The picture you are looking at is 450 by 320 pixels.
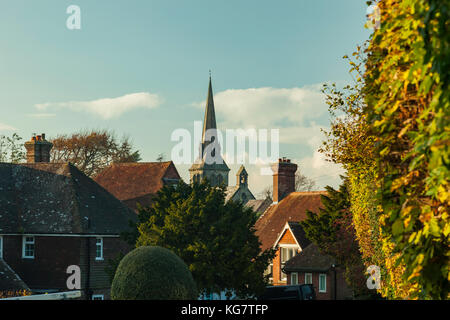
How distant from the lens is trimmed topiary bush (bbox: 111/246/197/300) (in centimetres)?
2309

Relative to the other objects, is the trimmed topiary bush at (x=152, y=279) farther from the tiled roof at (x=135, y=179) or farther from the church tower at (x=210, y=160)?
the church tower at (x=210, y=160)

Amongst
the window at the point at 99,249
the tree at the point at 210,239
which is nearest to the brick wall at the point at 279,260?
the tree at the point at 210,239

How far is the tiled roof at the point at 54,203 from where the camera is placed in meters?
41.1

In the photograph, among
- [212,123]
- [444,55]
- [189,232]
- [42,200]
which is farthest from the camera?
[212,123]

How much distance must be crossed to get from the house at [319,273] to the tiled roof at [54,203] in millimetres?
12880

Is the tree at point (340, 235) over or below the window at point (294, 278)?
over

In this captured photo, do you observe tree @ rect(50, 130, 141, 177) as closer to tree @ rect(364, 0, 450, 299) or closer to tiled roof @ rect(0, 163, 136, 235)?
tiled roof @ rect(0, 163, 136, 235)

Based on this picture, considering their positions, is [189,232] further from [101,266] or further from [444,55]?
[444,55]

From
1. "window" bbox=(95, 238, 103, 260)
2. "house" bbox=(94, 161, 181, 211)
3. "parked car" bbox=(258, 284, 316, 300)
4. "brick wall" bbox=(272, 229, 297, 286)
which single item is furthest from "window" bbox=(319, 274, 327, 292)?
"window" bbox=(95, 238, 103, 260)

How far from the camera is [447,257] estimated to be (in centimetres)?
929

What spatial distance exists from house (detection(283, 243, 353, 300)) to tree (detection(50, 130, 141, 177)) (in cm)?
3624
